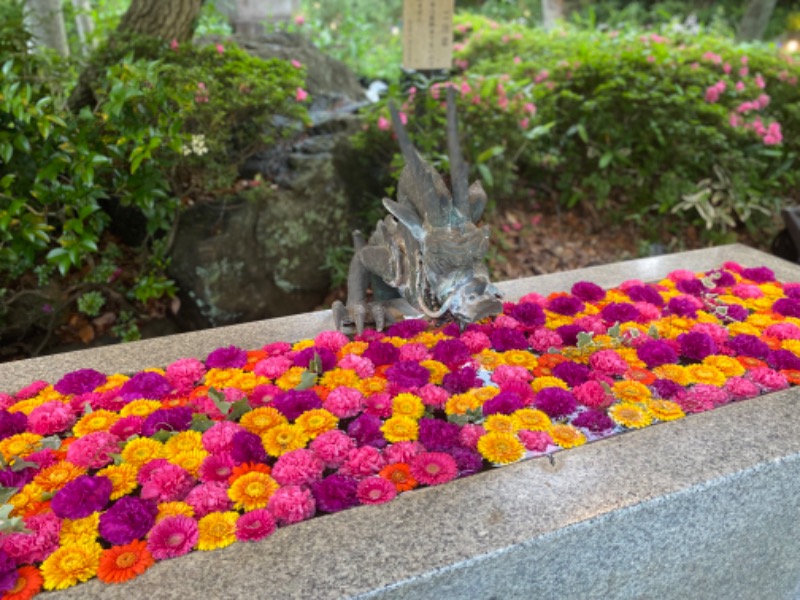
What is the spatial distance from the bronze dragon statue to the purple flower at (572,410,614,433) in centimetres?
43

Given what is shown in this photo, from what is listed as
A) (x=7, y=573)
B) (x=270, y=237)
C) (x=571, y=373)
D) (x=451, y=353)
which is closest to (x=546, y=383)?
(x=571, y=373)

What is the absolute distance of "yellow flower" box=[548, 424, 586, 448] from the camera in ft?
5.67

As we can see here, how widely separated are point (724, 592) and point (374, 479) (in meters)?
1.17

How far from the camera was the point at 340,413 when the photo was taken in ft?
6.02

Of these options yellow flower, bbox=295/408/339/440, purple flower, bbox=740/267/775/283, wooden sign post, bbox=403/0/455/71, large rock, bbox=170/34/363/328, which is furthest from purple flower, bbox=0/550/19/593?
wooden sign post, bbox=403/0/455/71

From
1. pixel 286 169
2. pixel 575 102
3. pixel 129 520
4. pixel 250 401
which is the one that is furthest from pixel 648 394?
pixel 575 102

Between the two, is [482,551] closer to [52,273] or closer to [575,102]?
[52,273]

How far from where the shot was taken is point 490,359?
2.15m

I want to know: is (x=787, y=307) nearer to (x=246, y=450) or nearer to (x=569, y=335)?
(x=569, y=335)

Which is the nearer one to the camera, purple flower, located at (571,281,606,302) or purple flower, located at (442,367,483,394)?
purple flower, located at (442,367,483,394)

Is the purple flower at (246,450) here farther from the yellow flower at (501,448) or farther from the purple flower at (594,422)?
the purple flower at (594,422)

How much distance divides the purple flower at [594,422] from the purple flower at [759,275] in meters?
1.61

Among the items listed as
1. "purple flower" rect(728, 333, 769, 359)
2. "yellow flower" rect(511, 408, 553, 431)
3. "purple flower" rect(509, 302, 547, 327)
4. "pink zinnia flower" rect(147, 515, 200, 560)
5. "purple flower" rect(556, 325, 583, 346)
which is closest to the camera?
"pink zinnia flower" rect(147, 515, 200, 560)

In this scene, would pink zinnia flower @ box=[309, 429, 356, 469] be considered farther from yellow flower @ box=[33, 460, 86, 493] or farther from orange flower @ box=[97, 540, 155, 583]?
yellow flower @ box=[33, 460, 86, 493]
